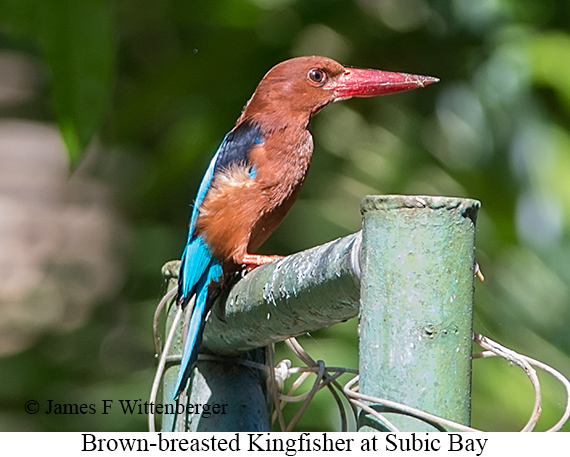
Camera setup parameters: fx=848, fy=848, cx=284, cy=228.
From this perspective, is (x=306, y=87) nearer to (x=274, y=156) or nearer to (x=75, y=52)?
(x=274, y=156)

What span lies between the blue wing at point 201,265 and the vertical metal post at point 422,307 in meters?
0.74

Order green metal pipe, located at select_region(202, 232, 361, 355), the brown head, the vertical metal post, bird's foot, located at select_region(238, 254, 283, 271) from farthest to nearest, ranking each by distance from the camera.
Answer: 1. the brown head
2. bird's foot, located at select_region(238, 254, 283, 271)
3. green metal pipe, located at select_region(202, 232, 361, 355)
4. the vertical metal post

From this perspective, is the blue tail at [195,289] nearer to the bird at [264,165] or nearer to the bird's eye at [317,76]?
the bird at [264,165]

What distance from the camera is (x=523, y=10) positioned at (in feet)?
11.6

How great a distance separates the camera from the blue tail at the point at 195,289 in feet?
5.83

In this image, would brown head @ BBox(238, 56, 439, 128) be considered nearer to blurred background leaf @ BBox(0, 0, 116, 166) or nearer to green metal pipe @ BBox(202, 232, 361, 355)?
blurred background leaf @ BBox(0, 0, 116, 166)

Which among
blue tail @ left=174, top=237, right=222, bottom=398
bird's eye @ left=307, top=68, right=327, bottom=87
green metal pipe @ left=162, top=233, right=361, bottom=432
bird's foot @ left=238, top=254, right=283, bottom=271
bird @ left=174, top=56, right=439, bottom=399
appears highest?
bird's eye @ left=307, top=68, right=327, bottom=87

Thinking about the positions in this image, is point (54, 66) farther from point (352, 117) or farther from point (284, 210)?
point (352, 117)

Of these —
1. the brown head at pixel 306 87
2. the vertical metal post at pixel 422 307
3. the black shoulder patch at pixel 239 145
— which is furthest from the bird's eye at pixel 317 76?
the vertical metal post at pixel 422 307

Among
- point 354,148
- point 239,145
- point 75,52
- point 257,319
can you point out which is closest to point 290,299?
point 257,319

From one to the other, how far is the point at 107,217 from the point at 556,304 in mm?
2452

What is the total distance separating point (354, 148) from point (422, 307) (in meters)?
3.07

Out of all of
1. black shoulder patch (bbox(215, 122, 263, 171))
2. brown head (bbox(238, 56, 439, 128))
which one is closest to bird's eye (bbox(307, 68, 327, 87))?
brown head (bbox(238, 56, 439, 128))

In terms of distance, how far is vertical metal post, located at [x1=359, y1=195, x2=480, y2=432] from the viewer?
107 centimetres
